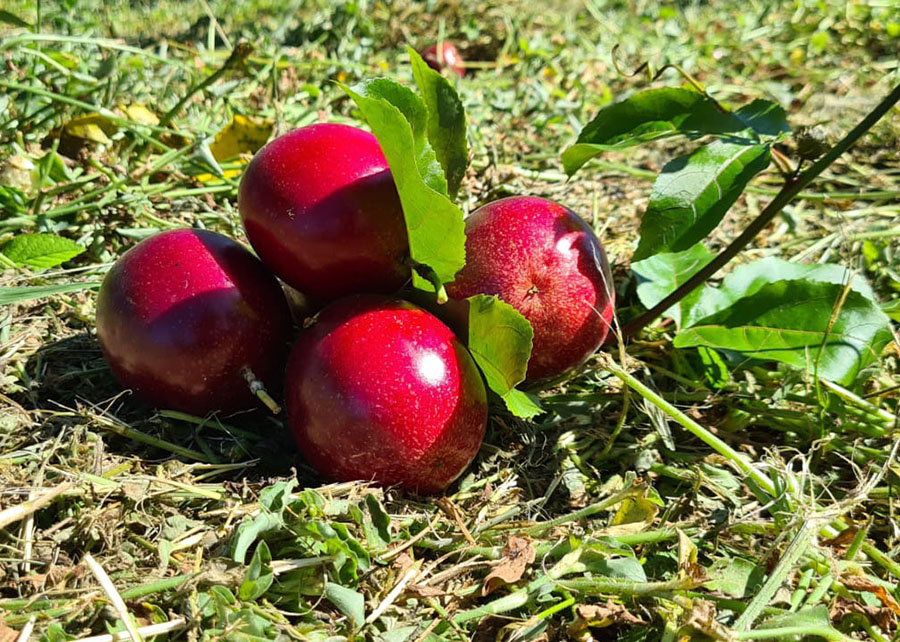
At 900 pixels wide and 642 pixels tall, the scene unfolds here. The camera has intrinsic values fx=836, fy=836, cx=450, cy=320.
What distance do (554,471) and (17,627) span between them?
3.63 ft

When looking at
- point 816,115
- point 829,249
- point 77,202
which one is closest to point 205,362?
point 77,202

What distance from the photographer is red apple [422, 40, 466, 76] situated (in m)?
3.82

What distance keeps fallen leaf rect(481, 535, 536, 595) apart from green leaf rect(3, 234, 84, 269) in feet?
4.65

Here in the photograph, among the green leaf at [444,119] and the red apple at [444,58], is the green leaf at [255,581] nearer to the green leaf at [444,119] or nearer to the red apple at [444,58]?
the green leaf at [444,119]

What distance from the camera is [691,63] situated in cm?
418

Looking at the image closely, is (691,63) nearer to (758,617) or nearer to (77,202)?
(77,202)

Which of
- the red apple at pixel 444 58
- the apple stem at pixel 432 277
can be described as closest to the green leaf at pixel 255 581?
the apple stem at pixel 432 277

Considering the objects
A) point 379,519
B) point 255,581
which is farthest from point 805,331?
point 255,581

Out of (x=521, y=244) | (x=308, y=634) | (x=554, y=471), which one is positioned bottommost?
(x=554, y=471)

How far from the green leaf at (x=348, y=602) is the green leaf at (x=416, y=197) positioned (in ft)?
2.09

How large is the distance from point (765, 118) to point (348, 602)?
137 cm

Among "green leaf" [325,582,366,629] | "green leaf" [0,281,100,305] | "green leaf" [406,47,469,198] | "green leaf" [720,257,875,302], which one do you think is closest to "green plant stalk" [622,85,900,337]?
"green leaf" [720,257,875,302]

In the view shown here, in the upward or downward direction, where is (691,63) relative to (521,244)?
downward

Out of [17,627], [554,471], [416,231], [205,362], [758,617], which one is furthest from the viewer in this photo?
[554,471]
